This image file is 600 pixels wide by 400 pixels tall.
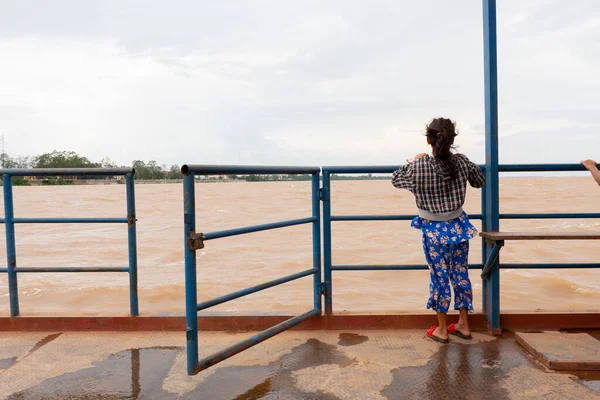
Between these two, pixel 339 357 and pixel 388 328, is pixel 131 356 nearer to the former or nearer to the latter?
pixel 339 357

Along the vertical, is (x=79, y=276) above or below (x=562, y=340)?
below

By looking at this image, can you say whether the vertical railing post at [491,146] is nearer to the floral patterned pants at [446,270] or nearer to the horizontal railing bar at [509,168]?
the horizontal railing bar at [509,168]

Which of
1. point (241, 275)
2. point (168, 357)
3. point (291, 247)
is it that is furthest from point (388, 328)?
point (291, 247)

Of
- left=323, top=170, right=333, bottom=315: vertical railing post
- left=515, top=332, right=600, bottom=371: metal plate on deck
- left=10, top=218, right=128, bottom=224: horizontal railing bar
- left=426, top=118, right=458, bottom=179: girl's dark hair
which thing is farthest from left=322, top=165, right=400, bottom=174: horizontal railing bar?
left=10, top=218, right=128, bottom=224: horizontal railing bar

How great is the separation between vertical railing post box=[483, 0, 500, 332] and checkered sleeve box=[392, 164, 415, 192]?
63cm

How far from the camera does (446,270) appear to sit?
3.30m

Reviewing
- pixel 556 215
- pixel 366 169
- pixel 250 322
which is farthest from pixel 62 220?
pixel 556 215

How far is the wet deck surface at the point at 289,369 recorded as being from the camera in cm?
262

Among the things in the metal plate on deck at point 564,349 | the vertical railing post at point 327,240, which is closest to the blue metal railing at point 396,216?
the vertical railing post at point 327,240

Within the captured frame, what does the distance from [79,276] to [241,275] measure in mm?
2987

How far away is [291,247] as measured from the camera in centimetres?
1312

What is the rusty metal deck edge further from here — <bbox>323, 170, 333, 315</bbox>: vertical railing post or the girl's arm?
the girl's arm

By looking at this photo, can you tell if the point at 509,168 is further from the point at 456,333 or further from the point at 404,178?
Answer: the point at 456,333

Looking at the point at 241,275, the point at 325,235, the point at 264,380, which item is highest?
the point at 325,235
